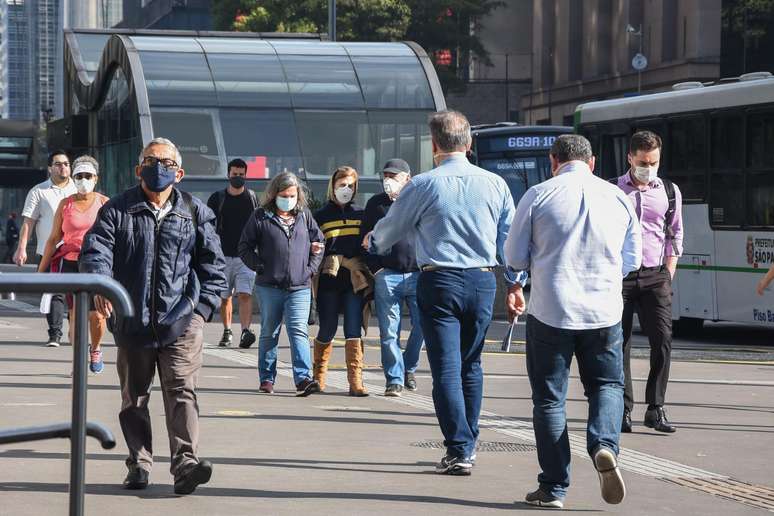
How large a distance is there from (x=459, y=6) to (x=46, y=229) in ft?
126

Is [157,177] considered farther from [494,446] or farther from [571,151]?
[494,446]

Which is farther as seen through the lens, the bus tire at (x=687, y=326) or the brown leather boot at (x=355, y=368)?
the bus tire at (x=687, y=326)

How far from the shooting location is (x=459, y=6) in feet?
171

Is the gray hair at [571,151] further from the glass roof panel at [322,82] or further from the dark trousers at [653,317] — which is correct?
the glass roof panel at [322,82]

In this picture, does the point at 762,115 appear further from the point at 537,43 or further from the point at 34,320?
the point at 537,43

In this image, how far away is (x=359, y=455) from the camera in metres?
8.70

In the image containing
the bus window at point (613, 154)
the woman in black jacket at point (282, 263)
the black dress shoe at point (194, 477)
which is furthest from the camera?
the bus window at point (613, 154)

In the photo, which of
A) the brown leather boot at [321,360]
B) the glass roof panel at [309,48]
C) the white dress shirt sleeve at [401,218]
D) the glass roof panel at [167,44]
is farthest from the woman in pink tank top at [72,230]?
the glass roof panel at [309,48]

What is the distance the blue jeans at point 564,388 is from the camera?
7.12m

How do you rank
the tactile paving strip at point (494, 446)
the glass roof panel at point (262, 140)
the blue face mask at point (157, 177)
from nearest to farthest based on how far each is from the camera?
the blue face mask at point (157, 177), the tactile paving strip at point (494, 446), the glass roof panel at point (262, 140)

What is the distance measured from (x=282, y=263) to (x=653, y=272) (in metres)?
3.21

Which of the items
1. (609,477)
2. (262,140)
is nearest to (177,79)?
(262,140)

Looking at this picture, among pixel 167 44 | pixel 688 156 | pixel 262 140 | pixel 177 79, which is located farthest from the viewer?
pixel 167 44

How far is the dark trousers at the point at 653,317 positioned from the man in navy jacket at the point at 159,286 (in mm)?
3141
